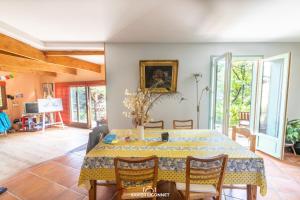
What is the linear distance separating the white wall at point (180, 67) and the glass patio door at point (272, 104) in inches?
15.1

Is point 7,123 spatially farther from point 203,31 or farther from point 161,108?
point 203,31

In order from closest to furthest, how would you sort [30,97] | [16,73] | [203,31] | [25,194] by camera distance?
[25,194] → [203,31] → [16,73] → [30,97]

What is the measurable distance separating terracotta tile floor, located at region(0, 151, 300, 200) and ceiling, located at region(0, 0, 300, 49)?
235 centimetres

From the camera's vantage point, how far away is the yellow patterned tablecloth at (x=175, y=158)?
5.07 ft

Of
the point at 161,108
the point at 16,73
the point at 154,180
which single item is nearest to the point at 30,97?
the point at 16,73

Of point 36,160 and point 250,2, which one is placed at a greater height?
point 250,2

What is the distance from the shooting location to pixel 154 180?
4.75 ft

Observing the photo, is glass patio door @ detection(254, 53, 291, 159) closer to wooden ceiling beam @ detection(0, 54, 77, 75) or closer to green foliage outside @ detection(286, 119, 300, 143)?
green foliage outside @ detection(286, 119, 300, 143)

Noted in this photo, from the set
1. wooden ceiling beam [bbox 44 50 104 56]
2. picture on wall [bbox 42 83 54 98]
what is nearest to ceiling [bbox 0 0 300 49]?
wooden ceiling beam [bbox 44 50 104 56]

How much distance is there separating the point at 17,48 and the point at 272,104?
5048 millimetres

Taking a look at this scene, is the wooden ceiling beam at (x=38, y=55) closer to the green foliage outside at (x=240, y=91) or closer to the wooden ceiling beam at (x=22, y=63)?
the wooden ceiling beam at (x=22, y=63)

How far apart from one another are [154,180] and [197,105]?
2.33 metres

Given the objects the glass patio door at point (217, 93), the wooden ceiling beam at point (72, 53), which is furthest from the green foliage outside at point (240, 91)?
the wooden ceiling beam at point (72, 53)

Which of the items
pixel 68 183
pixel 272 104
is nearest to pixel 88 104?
pixel 68 183
